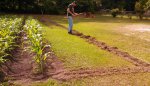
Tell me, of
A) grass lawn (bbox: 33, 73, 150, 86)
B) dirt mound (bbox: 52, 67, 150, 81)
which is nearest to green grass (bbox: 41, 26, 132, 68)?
dirt mound (bbox: 52, 67, 150, 81)

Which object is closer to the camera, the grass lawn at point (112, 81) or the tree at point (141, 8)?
the grass lawn at point (112, 81)

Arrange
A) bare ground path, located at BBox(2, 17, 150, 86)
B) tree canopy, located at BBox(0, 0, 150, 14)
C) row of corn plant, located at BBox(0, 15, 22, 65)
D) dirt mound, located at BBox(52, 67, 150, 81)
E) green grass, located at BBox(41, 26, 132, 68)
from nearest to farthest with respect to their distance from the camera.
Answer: bare ground path, located at BBox(2, 17, 150, 86) < dirt mound, located at BBox(52, 67, 150, 81) < row of corn plant, located at BBox(0, 15, 22, 65) < green grass, located at BBox(41, 26, 132, 68) < tree canopy, located at BBox(0, 0, 150, 14)

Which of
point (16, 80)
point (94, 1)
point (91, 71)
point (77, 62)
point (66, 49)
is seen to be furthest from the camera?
point (94, 1)

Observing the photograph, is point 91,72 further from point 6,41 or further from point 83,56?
point 6,41

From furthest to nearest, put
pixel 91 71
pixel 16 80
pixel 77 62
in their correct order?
pixel 77 62, pixel 91 71, pixel 16 80

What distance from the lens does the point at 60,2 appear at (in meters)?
50.7

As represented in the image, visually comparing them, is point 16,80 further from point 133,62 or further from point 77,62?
point 133,62

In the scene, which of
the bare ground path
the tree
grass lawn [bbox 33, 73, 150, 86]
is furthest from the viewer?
the tree

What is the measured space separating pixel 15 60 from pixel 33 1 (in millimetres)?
36918

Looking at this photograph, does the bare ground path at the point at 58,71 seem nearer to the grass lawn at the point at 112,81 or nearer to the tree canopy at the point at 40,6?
the grass lawn at the point at 112,81

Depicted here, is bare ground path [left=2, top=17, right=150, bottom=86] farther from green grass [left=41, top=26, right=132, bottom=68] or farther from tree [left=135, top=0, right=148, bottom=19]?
tree [left=135, top=0, right=148, bottom=19]

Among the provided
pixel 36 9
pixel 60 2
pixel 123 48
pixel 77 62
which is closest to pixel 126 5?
pixel 60 2

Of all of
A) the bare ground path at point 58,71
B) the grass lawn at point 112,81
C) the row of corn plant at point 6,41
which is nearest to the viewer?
the grass lawn at point 112,81

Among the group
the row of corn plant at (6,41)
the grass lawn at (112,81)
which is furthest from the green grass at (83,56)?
the row of corn plant at (6,41)
